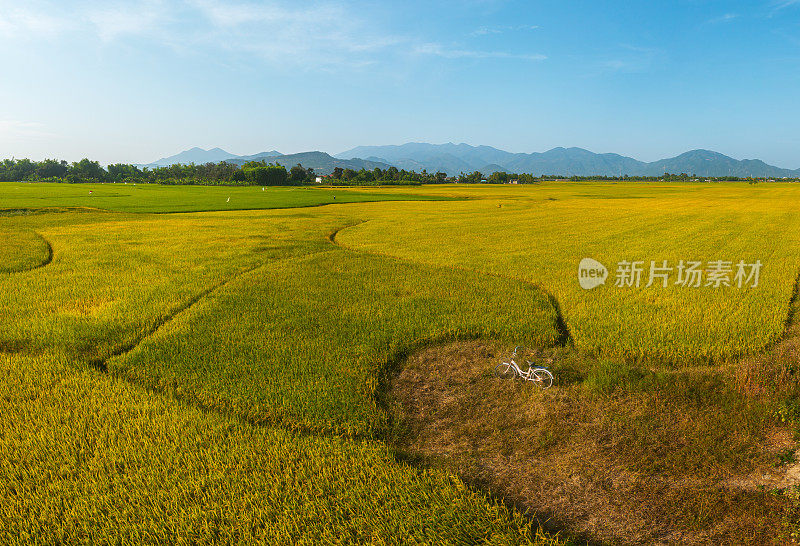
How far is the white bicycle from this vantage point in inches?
324

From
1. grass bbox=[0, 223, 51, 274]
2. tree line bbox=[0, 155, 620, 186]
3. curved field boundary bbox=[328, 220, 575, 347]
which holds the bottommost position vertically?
curved field boundary bbox=[328, 220, 575, 347]

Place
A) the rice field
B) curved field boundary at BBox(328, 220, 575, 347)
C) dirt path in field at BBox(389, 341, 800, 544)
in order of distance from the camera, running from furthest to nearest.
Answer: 1. curved field boundary at BBox(328, 220, 575, 347)
2. the rice field
3. dirt path in field at BBox(389, 341, 800, 544)

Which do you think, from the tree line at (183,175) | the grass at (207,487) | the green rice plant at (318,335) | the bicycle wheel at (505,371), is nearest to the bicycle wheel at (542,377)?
the bicycle wheel at (505,371)

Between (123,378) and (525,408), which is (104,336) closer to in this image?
(123,378)

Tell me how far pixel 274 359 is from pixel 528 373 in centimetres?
547

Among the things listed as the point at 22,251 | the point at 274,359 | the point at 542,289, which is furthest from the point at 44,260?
the point at 542,289

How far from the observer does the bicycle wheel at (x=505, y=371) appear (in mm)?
8646

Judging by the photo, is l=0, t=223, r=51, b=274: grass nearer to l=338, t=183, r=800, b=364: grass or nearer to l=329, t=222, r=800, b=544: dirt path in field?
l=338, t=183, r=800, b=364: grass

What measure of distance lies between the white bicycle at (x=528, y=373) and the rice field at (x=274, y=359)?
3.88 ft

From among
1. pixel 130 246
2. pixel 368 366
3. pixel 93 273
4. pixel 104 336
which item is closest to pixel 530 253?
pixel 368 366

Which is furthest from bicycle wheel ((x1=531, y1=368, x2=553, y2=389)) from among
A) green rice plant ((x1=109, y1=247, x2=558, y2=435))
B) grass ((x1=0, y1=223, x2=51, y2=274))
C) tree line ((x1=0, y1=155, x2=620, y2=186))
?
tree line ((x1=0, y1=155, x2=620, y2=186))

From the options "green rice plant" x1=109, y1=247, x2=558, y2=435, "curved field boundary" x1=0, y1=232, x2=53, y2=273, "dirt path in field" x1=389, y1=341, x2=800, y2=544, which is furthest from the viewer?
"curved field boundary" x1=0, y1=232, x2=53, y2=273

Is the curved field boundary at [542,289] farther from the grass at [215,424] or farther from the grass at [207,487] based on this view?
the grass at [207,487]

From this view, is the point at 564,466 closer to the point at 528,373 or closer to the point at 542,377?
the point at 528,373
